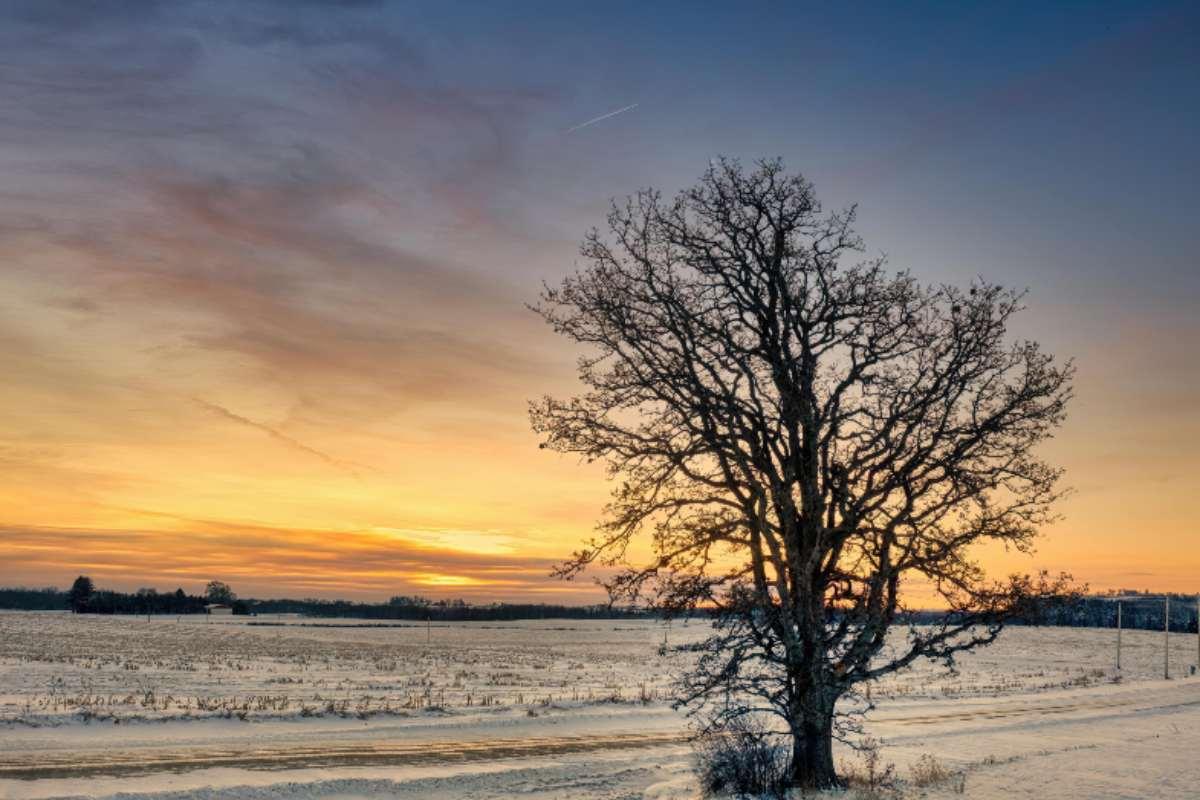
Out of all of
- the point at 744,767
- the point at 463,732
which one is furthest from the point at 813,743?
the point at 463,732

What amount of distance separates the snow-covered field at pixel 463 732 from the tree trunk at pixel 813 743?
204 cm

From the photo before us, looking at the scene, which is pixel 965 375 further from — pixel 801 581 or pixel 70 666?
pixel 70 666

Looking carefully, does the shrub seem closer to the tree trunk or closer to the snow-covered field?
the tree trunk

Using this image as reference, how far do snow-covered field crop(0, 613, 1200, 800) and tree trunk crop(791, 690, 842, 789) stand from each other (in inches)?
80.3

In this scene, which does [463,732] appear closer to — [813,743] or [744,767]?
[744,767]

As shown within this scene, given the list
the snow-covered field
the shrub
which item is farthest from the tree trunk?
the snow-covered field

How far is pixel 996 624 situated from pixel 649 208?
33.9 ft

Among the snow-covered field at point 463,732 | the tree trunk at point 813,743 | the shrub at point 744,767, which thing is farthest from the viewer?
the snow-covered field at point 463,732

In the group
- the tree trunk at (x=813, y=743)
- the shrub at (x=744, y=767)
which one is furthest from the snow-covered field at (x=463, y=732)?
the tree trunk at (x=813, y=743)

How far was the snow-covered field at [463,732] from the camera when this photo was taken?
1973 centimetres

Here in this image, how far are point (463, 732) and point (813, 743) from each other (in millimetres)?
14975

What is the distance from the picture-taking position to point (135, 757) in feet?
72.3

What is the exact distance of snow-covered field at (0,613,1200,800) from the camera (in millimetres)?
19734

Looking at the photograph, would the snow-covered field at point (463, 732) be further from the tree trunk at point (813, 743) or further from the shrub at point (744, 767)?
the tree trunk at point (813, 743)
